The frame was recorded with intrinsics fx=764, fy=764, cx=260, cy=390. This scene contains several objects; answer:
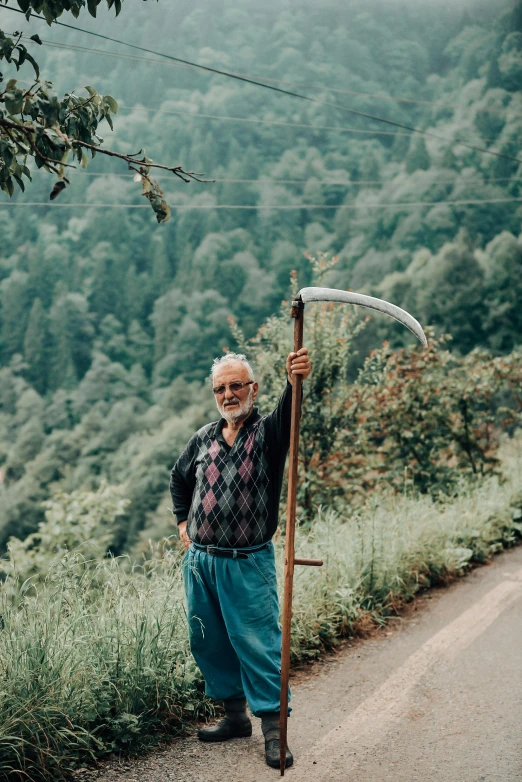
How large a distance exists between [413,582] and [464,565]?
73cm

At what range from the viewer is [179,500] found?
3795 mm

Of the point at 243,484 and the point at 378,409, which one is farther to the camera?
the point at 378,409

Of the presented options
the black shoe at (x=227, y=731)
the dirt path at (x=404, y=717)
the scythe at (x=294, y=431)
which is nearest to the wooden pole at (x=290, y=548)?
the scythe at (x=294, y=431)

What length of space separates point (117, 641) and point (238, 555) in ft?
2.75

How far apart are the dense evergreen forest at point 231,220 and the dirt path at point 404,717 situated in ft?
114

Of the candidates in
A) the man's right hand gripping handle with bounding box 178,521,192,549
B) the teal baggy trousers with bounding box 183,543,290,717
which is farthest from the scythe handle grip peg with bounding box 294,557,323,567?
the man's right hand gripping handle with bounding box 178,521,192,549

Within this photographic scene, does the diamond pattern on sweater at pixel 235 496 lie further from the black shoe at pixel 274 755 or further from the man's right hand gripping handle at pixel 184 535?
the black shoe at pixel 274 755

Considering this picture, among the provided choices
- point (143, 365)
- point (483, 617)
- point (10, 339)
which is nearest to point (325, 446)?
point (483, 617)

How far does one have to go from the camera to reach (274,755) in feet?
10.8

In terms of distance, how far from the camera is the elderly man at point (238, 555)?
337 cm

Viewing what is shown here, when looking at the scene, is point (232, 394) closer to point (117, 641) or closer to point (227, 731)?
point (117, 641)

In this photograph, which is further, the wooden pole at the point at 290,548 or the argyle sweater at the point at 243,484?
the argyle sweater at the point at 243,484

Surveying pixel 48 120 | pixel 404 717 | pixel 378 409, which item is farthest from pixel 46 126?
pixel 378 409

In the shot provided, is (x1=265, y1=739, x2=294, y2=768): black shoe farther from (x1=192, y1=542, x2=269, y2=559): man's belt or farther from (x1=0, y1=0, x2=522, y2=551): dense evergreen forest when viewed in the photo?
(x1=0, y1=0, x2=522, y2=551): dense evergreen forest
